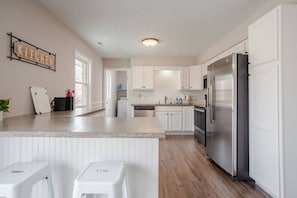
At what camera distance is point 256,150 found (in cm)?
236

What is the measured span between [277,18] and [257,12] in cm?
101

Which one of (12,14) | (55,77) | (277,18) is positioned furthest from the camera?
(55,77)

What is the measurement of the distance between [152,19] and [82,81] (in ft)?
8.09

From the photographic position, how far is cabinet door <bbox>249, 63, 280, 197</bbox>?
2.01 metres

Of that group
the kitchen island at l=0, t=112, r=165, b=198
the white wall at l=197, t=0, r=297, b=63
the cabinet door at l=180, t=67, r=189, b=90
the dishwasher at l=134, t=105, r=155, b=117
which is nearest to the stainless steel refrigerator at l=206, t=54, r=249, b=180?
the white wall at l=197, t=0, r=297, b=63

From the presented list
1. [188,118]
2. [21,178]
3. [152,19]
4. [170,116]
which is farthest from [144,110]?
[21,178]

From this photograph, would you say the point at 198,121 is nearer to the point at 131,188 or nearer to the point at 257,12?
the point at 257,12

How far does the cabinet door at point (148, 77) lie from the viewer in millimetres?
5832

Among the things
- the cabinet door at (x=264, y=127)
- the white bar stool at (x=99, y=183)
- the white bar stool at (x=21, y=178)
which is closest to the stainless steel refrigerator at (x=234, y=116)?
the cabinet door at (x=264, y=127)

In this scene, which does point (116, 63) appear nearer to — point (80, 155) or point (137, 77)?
point (137, 77)

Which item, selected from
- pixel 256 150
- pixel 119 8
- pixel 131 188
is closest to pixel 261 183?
pixel 256 150

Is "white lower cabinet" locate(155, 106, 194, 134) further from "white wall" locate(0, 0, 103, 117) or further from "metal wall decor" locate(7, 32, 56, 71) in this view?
"metal wall decor" locate(7, 32, 56, 71)

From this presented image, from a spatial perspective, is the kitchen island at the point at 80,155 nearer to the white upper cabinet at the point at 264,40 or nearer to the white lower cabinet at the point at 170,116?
the white upper cabinet at the point at 264,40

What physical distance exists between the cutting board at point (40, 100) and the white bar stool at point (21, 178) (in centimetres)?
146
